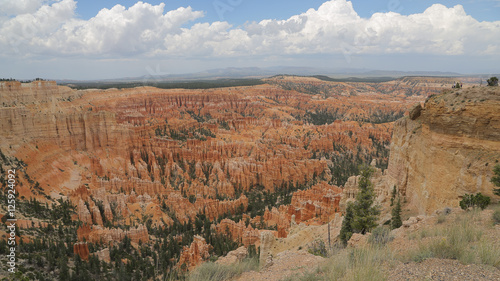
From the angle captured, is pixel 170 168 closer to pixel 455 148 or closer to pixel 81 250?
pixel 81 250

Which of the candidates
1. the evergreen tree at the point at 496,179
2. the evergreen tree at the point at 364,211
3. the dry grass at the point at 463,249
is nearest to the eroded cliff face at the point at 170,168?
the evergreen tree at the point at 364,211

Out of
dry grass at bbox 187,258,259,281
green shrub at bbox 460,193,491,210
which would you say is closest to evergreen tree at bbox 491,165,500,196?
green shrub at bbox 460,193,491,210

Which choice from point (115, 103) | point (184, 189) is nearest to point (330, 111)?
point (115, 103)

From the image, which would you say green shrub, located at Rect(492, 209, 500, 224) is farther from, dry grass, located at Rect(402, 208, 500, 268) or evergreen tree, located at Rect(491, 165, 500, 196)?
evergreen tree, located at Rect(491, 165, 500, 196)

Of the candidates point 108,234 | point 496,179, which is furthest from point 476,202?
point 108,234

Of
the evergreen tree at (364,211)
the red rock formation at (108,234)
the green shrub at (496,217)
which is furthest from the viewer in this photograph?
the red rock formation at (108,234)

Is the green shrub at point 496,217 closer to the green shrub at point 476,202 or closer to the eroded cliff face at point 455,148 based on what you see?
the green shrub at point 476,202
